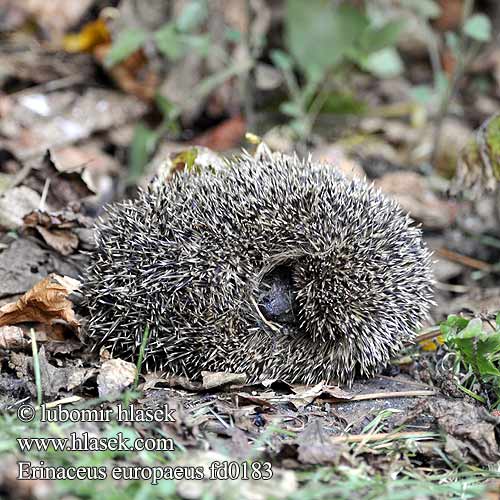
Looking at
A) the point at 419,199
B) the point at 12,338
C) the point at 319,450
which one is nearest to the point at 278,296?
the point at 319,450

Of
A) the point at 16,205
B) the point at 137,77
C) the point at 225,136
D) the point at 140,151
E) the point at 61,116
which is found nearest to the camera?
the point at 16,205

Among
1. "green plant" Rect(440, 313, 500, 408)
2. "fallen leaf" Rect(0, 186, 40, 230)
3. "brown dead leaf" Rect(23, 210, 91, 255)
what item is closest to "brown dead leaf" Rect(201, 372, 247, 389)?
"green plant" Rect(440, 313, 500, 408)

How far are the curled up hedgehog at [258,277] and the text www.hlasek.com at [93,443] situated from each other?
0.97 m

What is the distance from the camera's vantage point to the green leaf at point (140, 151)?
7379 millimetres

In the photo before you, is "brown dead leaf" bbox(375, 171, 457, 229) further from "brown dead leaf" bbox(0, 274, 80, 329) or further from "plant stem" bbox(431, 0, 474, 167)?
"brown dead leaf" bbox(0, 274, 80, 329)

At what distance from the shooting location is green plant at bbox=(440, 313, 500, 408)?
13.3 feet

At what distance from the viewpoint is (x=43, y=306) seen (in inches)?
175

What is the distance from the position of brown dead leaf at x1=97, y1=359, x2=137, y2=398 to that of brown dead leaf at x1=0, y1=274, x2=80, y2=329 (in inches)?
19.4

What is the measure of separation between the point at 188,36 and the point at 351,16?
177 cm

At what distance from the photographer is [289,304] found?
14.9ft

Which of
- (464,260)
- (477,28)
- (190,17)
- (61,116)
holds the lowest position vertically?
(464,260)

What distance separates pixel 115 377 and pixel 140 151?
3.86 meters

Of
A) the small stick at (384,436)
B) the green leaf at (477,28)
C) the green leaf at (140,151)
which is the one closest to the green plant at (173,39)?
the green leaf at (140,151)

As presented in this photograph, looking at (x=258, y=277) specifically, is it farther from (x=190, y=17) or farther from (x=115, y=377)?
(x=190, y=17)
